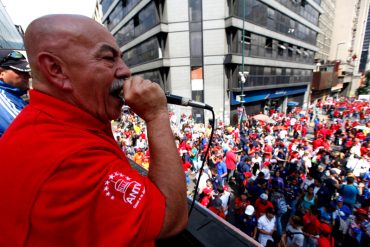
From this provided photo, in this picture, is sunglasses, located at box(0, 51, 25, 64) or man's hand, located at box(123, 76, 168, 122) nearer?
man's hand, located at box(123, 76, 168, 122)

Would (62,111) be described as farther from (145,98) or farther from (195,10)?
(195,10)

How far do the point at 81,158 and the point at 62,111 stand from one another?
0.31 meters

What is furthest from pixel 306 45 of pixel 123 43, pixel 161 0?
pixel 123 43

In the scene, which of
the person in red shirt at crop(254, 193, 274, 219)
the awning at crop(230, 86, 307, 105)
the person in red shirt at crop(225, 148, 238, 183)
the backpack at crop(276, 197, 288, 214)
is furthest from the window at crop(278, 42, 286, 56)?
the person in red shirt at crop(254, 193, 274, 219)

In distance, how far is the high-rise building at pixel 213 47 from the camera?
19.4 m

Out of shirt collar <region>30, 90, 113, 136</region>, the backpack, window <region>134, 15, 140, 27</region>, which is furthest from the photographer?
window <region>134, 15, 140, 27</region>

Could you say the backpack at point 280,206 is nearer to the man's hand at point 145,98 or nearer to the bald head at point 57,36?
the man's hand at point 145,98

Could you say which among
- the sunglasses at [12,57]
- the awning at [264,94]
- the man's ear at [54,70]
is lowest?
the awning at [264,94]

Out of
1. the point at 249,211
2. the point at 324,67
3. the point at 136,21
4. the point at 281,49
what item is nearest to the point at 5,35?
the point at 136,21

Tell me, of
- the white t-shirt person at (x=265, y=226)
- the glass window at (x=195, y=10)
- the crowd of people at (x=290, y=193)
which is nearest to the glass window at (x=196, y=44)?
the glass window at (x=195, y=10)

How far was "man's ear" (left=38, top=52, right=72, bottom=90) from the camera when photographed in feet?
3.31

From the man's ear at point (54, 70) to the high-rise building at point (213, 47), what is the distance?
16.4m

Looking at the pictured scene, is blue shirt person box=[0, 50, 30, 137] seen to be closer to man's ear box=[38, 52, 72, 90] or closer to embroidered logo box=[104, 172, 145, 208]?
man's ear box=[38, 52, 72, 90]

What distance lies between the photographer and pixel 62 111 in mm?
954
